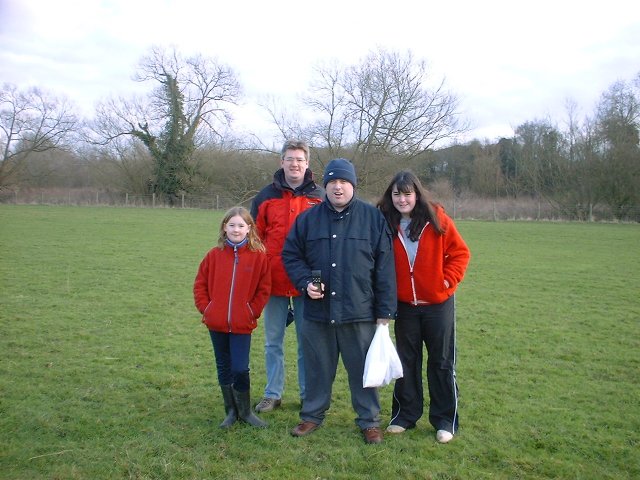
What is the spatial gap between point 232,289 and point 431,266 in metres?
1.38

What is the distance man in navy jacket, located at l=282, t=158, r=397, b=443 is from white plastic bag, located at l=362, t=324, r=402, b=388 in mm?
104

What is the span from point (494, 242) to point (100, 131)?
121 ft

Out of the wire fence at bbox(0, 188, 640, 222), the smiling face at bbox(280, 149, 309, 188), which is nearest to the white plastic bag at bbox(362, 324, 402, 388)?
the smiling face at bbox(280, 149, 309, 188)

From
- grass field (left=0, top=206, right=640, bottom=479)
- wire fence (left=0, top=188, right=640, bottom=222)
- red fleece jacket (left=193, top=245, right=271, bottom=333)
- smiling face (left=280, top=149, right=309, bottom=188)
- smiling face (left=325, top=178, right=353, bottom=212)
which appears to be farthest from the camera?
wire fence (left=0, top=188, right=640, bottom=222)

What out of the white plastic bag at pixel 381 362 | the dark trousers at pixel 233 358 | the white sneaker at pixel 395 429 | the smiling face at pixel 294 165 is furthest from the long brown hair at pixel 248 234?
the white sneaker at pixel 395 429

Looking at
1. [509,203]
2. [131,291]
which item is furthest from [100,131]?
[131,291]

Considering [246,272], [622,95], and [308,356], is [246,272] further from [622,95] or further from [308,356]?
[622,95]

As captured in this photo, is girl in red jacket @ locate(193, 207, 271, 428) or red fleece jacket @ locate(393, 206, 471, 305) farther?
girl in red jacket @ locate(193, 207, 271, 428)

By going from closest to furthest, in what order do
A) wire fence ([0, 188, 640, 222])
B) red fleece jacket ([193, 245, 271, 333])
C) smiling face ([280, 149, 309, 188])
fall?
red fleece jacket ([193, 245, 271, 333]), smiling face ([280, 149, 309, 188]), wire fence ([0, 188, 640, 222])

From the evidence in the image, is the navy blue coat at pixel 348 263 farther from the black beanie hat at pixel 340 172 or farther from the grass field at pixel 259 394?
the grass field at pixel 259 394

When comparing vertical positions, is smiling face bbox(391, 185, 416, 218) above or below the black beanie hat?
below

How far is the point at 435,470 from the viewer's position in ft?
10.8

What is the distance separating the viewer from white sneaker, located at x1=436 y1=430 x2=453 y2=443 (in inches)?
145

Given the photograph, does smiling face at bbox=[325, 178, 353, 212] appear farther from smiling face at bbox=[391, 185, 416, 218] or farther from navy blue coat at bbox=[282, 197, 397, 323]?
smiling face at bbox=[391, 185, 416, 218]
